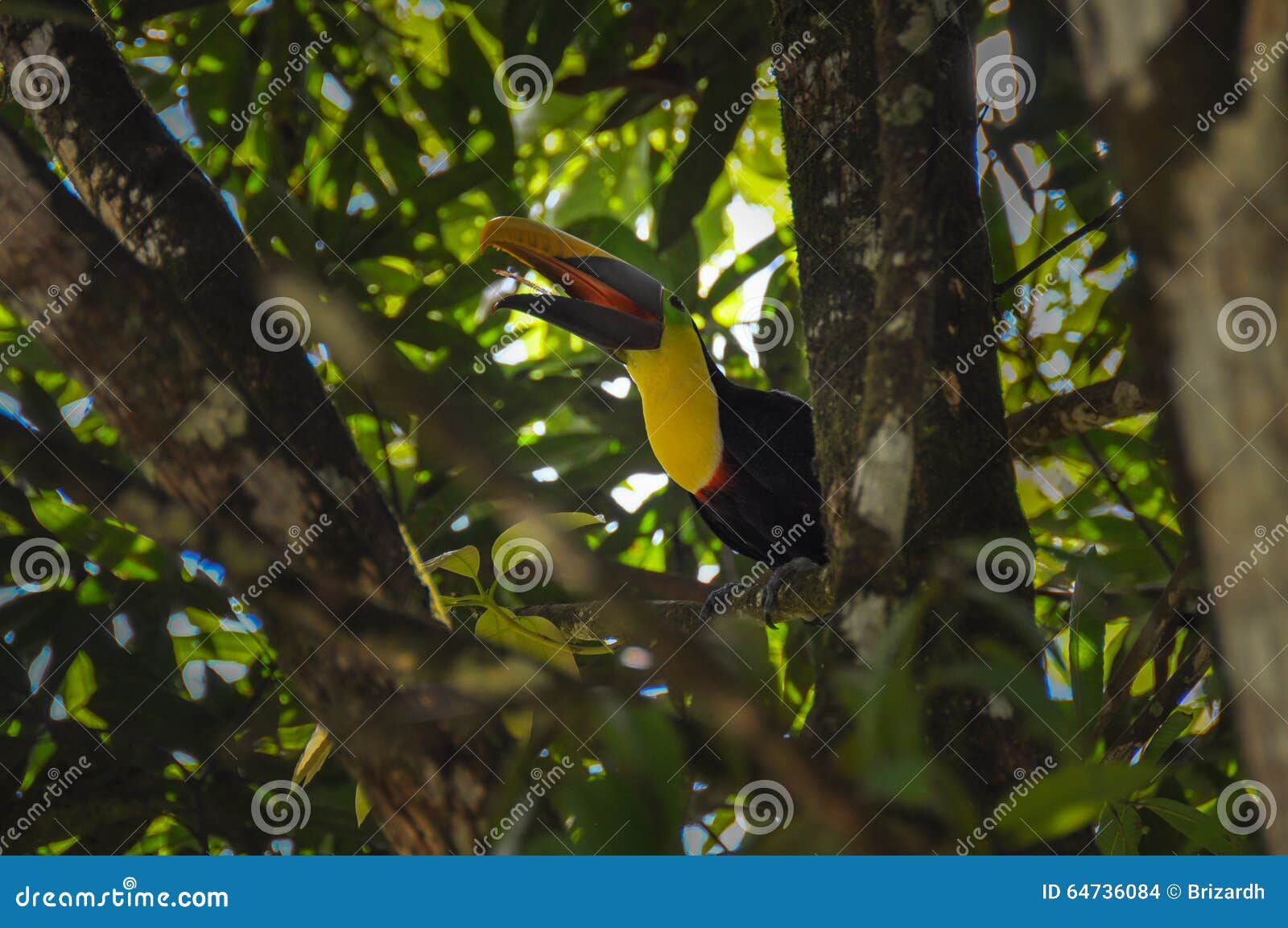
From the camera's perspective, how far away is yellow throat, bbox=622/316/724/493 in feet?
10.4

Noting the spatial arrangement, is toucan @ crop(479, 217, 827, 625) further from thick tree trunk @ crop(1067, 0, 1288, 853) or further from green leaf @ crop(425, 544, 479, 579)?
thick tree trunk @ crop(1067, 0, 1288, 853)

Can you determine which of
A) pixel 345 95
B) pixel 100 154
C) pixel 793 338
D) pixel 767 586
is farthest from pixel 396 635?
pixel 345 95

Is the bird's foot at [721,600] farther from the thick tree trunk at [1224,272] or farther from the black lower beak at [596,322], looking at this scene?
the thick tree trunk at [1224,272]

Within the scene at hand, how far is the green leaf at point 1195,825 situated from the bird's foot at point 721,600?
3.22 ft

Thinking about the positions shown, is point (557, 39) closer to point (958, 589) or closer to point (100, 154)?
point (100, 154)

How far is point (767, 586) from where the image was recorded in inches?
94.2

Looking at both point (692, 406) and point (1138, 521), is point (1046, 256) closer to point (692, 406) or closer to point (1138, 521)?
point (1138, 521)

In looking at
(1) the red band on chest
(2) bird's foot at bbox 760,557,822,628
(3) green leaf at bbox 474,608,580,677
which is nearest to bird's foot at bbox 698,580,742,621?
(2) bird's foot at bbox 760,557,822,628

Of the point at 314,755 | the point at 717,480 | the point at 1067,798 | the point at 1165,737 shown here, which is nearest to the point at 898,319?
the point at 1067,798

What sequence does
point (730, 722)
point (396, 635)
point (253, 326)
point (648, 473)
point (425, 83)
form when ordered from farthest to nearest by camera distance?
point (648, 473) → point (425, 83) → point (253, 326) → point (396, 635) → point (730, 722)

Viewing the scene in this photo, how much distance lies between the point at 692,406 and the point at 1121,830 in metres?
1.83

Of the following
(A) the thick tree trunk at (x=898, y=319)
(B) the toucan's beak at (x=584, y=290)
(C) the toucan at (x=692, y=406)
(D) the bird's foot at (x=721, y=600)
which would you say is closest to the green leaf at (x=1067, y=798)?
(A) the thick tree trunk at (x=898, y=319)

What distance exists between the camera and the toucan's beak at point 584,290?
3045 millimetres

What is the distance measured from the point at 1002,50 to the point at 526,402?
4.91ft
